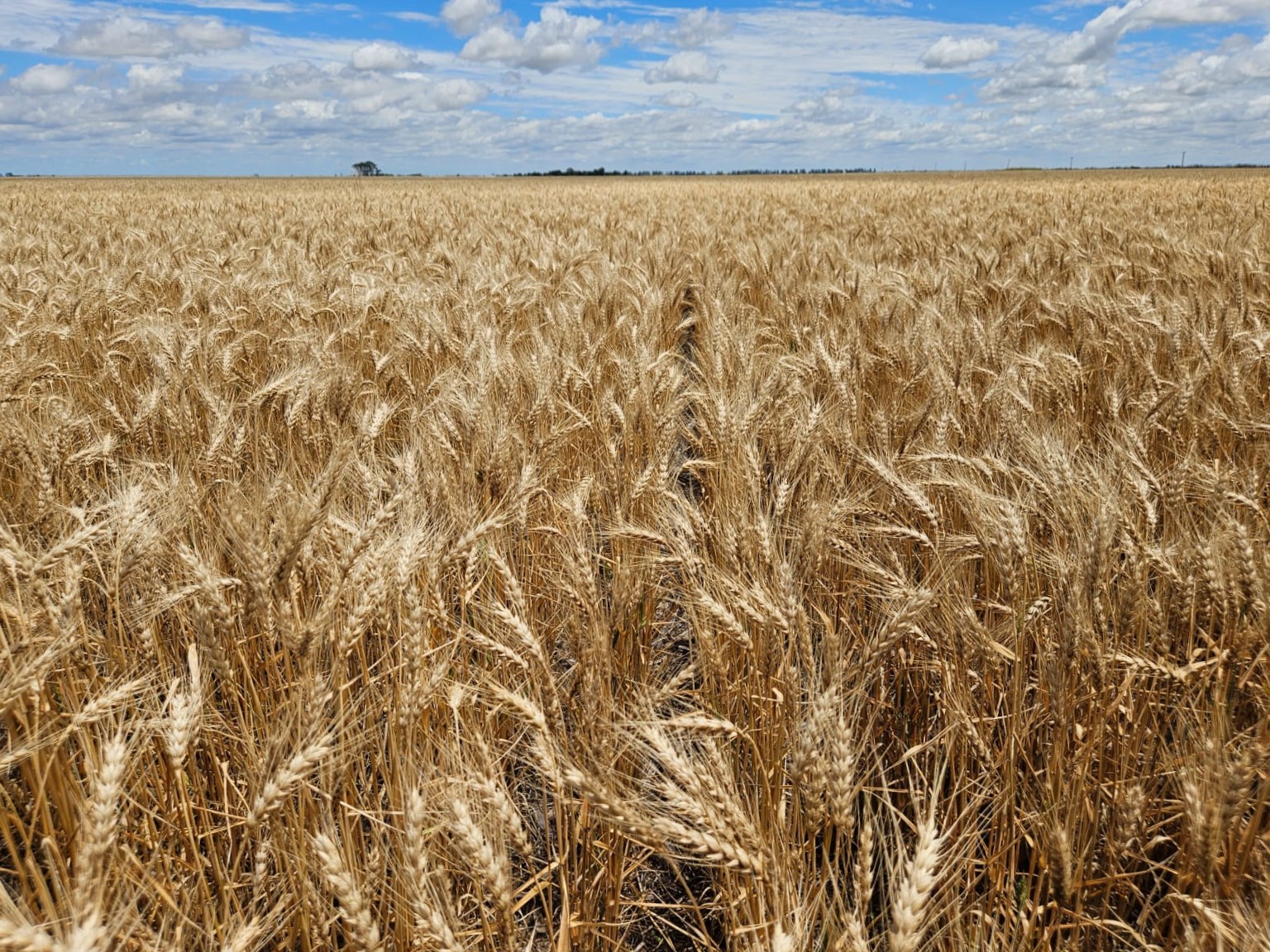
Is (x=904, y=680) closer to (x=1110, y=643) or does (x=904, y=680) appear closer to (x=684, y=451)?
(x=1110, y=643)

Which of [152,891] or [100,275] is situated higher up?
[100,275]

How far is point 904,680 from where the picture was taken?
1898 millimetres

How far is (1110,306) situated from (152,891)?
4422 mm

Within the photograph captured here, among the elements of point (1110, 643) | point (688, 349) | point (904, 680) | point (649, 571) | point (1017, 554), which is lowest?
point (688, 349)

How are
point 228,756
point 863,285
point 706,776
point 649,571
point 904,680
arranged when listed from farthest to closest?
1. point 863,285
2. point 649,571
3. point 904,680
4. point 228,756
5. point 706,776

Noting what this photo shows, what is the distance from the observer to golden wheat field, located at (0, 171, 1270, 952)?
1137 mm

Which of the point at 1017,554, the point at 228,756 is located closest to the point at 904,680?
the point at 1017,554

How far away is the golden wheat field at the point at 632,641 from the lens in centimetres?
114

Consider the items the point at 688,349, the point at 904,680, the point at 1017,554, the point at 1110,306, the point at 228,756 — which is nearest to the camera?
the point at 1017,554

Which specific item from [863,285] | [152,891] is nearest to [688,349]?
[863,285]

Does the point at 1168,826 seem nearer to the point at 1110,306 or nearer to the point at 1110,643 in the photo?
the point at 1110,643

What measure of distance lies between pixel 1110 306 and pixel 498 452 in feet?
11.1

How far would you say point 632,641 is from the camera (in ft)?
6.07

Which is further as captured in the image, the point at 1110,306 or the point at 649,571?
the point at 1110,306
